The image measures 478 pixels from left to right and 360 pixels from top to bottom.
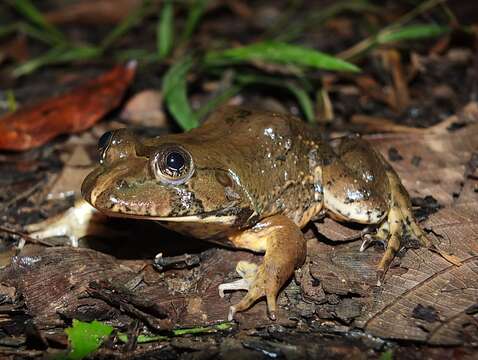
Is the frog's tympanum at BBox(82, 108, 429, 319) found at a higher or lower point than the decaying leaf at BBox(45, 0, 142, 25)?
lower

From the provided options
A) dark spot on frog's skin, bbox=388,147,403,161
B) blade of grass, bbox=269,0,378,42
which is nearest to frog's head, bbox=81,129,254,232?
dark spot on frog's skin, bbox=388,147,403,161

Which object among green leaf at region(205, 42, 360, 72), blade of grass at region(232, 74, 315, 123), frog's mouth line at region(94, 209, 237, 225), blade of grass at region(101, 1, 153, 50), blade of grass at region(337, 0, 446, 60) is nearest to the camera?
frog's mouth line at region(94, 209, 237, 225)

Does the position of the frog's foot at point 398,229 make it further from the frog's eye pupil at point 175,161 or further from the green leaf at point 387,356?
the frog's eye pupil at point 175,161

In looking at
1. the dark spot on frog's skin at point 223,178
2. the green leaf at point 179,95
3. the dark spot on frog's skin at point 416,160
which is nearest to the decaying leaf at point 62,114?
the green leaf at point 179,95

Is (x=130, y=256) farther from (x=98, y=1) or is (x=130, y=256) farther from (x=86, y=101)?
(x=98, y=1)

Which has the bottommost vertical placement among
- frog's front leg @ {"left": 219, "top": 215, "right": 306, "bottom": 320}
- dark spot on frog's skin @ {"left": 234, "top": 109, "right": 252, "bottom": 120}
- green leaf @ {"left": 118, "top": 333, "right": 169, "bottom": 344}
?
green leaf @ {"left": 118, "top": 333, "right": 169, "bottom": 344}

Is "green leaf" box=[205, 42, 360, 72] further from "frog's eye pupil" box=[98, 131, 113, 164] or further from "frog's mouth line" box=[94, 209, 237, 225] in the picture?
"frog's eye pupil" box=[98, 131, 113, 164]

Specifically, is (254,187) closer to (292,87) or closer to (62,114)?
Result: (292,87)
